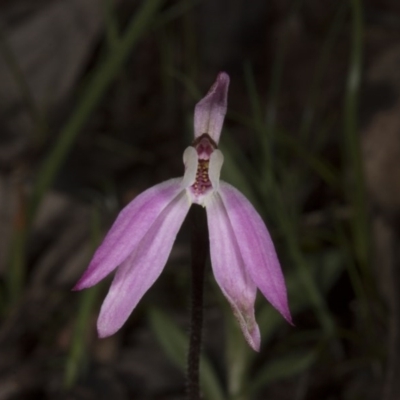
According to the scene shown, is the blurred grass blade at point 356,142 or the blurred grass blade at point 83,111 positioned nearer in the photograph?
the blurred grass blade at point 356,142

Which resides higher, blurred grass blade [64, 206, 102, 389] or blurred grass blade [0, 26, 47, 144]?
blurred grass blade [0, 26, 47, 144]

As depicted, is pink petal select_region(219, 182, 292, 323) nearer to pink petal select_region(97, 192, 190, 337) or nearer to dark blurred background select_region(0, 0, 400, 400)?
pink petal select_region(97, 192, 190, 337)

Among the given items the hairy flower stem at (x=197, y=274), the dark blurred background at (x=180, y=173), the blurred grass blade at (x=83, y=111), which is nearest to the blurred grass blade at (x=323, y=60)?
the dark blurred background at (x=180, y=173)

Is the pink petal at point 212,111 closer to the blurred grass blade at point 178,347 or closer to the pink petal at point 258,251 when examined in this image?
the pink petal at point 258,251

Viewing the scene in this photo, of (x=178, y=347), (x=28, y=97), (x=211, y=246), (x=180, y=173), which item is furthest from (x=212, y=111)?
(x=28, y=97)

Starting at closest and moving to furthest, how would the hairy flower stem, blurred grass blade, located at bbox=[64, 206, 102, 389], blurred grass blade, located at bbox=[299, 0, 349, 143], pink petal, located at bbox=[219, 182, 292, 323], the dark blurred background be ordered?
pink petal, located at bbox=[219, 182, 292, 323], the hairy flower stem, blurred grass blade, located at bbox=[64, 206, 102, 389], the dark blurred background, blurred grass blade, located at bbox=[299, 0, 349, 143]

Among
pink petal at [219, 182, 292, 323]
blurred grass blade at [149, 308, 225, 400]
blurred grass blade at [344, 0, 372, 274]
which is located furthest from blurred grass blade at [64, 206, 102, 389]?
pink petal at [219, 182, 292, 323]

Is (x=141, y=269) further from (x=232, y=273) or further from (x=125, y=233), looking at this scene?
(x=232, y=273)

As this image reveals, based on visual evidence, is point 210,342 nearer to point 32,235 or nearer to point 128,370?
point 128,370
